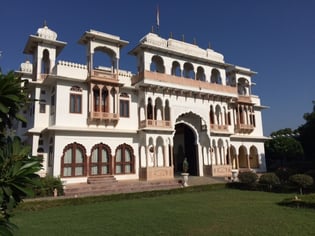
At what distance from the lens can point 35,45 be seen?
61.2 ft

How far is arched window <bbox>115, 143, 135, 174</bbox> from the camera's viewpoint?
61.4 ft

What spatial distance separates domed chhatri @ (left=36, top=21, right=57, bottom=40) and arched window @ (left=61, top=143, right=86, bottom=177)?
315 inches

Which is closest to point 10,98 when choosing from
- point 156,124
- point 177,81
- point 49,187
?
point 49,187

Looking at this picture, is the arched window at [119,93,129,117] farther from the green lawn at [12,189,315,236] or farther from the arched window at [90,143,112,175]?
the green lawn at [12,189,315,236]

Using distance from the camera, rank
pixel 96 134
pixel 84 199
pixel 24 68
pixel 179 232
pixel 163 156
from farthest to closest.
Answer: pixel 24 68 < pixel 163 156 < pixel 96 134 < pixel 84 199 < pixel 179 232

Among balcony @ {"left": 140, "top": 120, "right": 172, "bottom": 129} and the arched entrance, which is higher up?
balcony @ {"left": 140, "top": 120, "right": 172, "bottom": 129}

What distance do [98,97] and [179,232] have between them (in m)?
12.9

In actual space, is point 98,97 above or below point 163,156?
above

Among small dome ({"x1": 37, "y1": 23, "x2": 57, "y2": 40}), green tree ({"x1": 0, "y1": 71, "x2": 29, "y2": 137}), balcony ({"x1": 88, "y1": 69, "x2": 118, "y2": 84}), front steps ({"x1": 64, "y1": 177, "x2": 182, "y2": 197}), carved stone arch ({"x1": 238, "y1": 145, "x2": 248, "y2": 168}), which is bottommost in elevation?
front steps ({"x1": 64, "y1": 177, "x2": 182, "y2": 197})

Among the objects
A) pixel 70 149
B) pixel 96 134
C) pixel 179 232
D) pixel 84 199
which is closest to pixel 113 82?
pixel 96 134

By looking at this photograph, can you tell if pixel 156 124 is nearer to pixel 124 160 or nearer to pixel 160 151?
pixel 160 151

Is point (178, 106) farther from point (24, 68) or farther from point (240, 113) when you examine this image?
point (24, 68)

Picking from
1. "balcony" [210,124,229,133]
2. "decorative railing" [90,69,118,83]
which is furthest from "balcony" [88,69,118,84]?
"balcony" [210,124,229,133]

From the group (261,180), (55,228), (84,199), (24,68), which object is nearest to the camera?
(55,228)
